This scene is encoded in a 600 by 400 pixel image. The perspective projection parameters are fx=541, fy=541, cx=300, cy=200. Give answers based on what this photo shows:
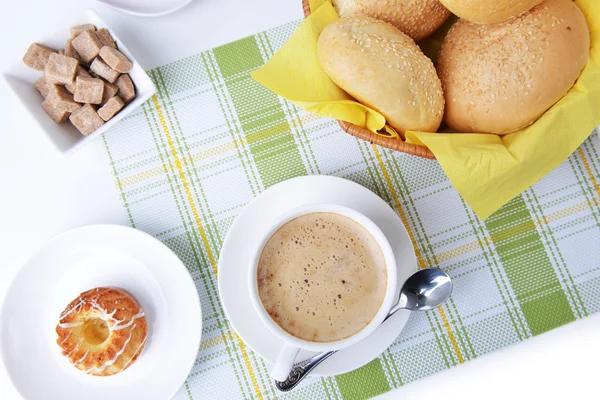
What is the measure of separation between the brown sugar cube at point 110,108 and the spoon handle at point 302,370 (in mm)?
615

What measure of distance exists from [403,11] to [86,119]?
65 centimetres

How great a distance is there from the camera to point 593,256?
1.13m

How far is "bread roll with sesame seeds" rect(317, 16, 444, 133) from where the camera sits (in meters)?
0.90

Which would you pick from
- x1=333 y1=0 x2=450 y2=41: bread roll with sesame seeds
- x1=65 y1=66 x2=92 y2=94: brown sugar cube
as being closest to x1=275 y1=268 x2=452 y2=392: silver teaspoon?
x1=333 y1=0 x2=450 y2=41: bread roll with sesame seeds

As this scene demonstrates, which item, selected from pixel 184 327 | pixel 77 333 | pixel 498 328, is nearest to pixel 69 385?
pixel 77 333

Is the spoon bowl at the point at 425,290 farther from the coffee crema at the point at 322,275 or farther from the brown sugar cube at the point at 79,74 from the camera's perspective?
the brown sugar cube at the point at 79,74

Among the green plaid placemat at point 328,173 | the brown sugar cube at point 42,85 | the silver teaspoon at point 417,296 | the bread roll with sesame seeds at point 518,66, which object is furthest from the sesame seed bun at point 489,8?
the brown sugar cube at point 42,85

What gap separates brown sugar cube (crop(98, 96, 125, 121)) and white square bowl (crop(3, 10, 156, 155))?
1cm

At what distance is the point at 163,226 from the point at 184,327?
218 millimetres

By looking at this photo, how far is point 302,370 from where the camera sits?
1031mm

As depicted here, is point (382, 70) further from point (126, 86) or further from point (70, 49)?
point (70, 49)

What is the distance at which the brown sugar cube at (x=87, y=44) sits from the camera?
1.08 metres

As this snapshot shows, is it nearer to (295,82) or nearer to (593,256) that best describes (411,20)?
(295,82)

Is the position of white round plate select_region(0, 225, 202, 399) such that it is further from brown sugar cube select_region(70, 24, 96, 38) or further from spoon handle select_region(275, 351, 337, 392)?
brown sugar cube select_region(70, 24, 96, 38)
